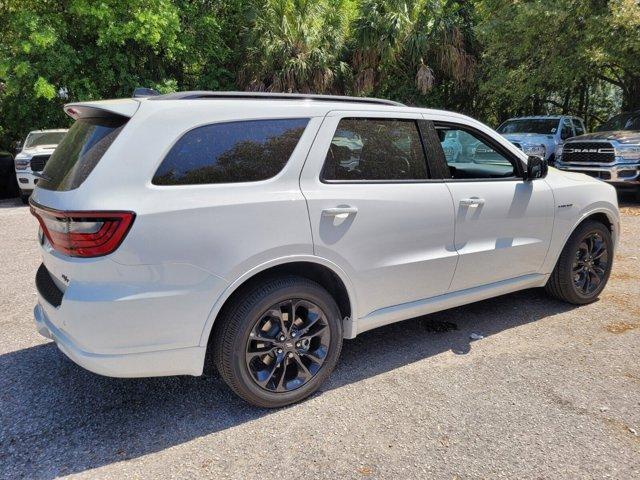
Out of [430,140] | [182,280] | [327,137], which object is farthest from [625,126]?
[182,280]

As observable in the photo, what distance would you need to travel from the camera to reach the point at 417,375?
11.2ft

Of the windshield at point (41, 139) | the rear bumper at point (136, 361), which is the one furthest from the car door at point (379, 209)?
the windshield at point (41, 139)

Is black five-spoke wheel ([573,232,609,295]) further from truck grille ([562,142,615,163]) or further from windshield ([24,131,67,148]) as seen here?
windshield ([24,131,67,148])

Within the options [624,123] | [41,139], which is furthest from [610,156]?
[41,139]

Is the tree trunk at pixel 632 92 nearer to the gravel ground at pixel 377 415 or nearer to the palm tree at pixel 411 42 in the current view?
the palm tree at pixel 411 42

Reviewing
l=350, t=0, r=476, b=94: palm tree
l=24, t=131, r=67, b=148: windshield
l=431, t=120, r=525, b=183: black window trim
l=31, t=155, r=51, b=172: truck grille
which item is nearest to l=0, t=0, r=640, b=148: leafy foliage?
l=350, t=0, r=476, b=94: palm tree

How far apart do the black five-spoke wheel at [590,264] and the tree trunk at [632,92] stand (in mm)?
14530

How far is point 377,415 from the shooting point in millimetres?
2934

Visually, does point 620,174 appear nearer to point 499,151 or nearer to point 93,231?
point 499,151

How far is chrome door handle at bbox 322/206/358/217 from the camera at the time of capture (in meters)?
2.94

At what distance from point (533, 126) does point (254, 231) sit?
→ 13887 millimetres

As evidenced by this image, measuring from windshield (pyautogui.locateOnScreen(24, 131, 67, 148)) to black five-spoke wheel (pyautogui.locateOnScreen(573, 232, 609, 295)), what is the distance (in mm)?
12083

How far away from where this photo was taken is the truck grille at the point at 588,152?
10930 mm

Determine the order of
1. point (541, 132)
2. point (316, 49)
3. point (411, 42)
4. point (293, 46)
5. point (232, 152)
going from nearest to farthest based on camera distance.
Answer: point (232, 152) → point (541, 132) → point (293, 46) → point (316, 49) → point (411, 42)
